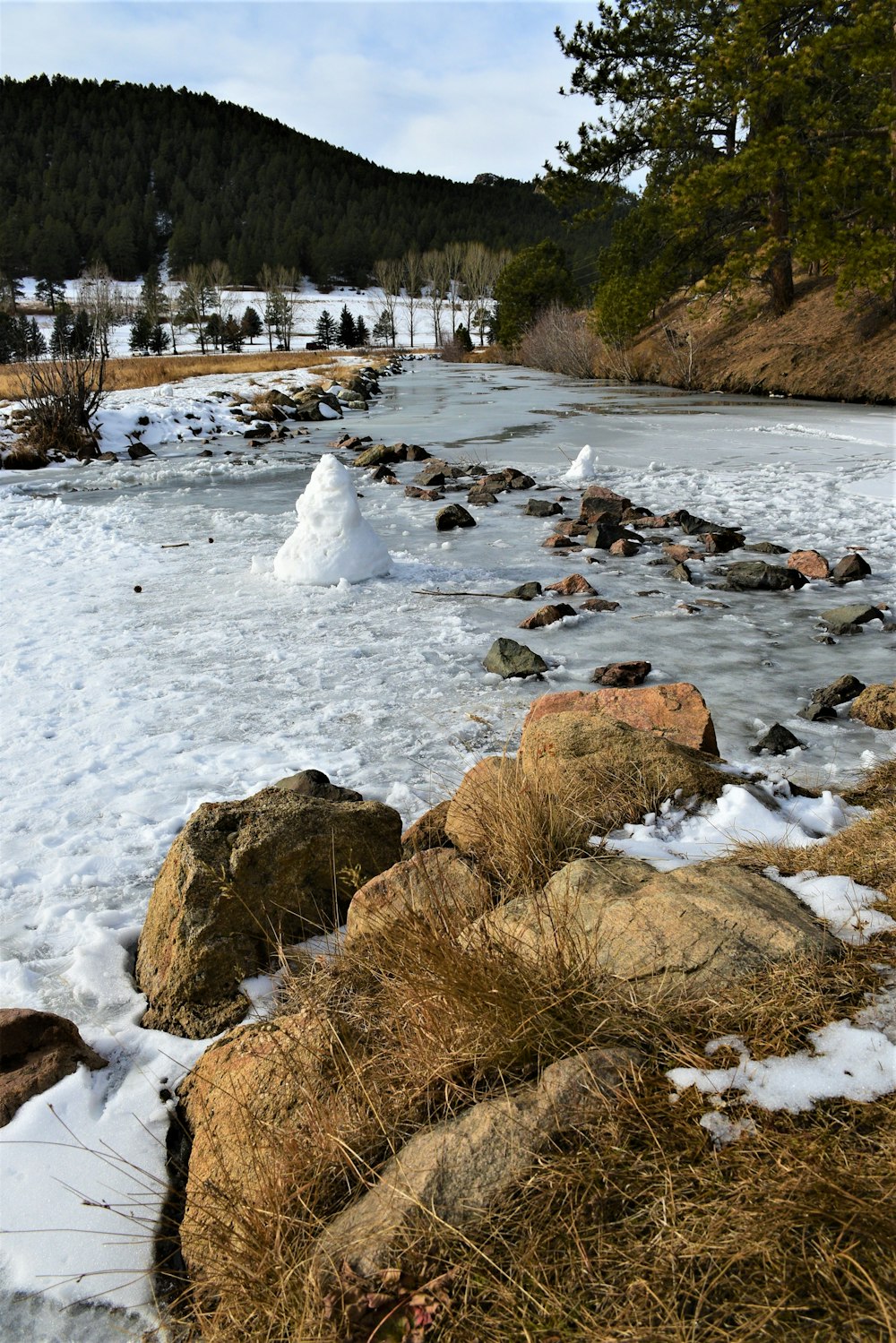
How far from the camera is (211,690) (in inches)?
193

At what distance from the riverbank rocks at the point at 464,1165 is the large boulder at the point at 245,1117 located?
210mm

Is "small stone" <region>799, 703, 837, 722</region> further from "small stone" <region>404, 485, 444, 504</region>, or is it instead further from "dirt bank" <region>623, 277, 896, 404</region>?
"dirt bank" <region>623, 277, 896, 404</region>

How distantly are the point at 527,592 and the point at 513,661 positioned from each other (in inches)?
68.6

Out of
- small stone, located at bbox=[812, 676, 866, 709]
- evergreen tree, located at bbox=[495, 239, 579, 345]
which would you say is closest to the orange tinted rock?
small stone, located at bbox=[812, 676, 866, 709]

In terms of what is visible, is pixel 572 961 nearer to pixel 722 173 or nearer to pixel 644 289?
pixel 722 173

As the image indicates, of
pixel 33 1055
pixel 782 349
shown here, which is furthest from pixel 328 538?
pixel 782 349

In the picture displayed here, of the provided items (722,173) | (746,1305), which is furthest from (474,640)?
(722,173)

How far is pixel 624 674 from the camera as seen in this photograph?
16.0ft

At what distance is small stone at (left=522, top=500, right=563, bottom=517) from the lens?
976 centimetres

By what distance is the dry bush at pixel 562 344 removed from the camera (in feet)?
109

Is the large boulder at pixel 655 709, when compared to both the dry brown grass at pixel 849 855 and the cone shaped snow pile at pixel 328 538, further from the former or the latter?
the cone shaped snow pile at pixel 328 538

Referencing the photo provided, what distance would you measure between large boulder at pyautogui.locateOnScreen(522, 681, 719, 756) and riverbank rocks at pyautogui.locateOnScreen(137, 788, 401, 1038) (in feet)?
3.68

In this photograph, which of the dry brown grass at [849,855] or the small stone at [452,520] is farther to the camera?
the small stone at [452,520]

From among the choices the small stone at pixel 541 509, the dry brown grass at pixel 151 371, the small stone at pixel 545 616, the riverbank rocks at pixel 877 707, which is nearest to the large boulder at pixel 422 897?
the riverbank rocks at pixel 877 707
